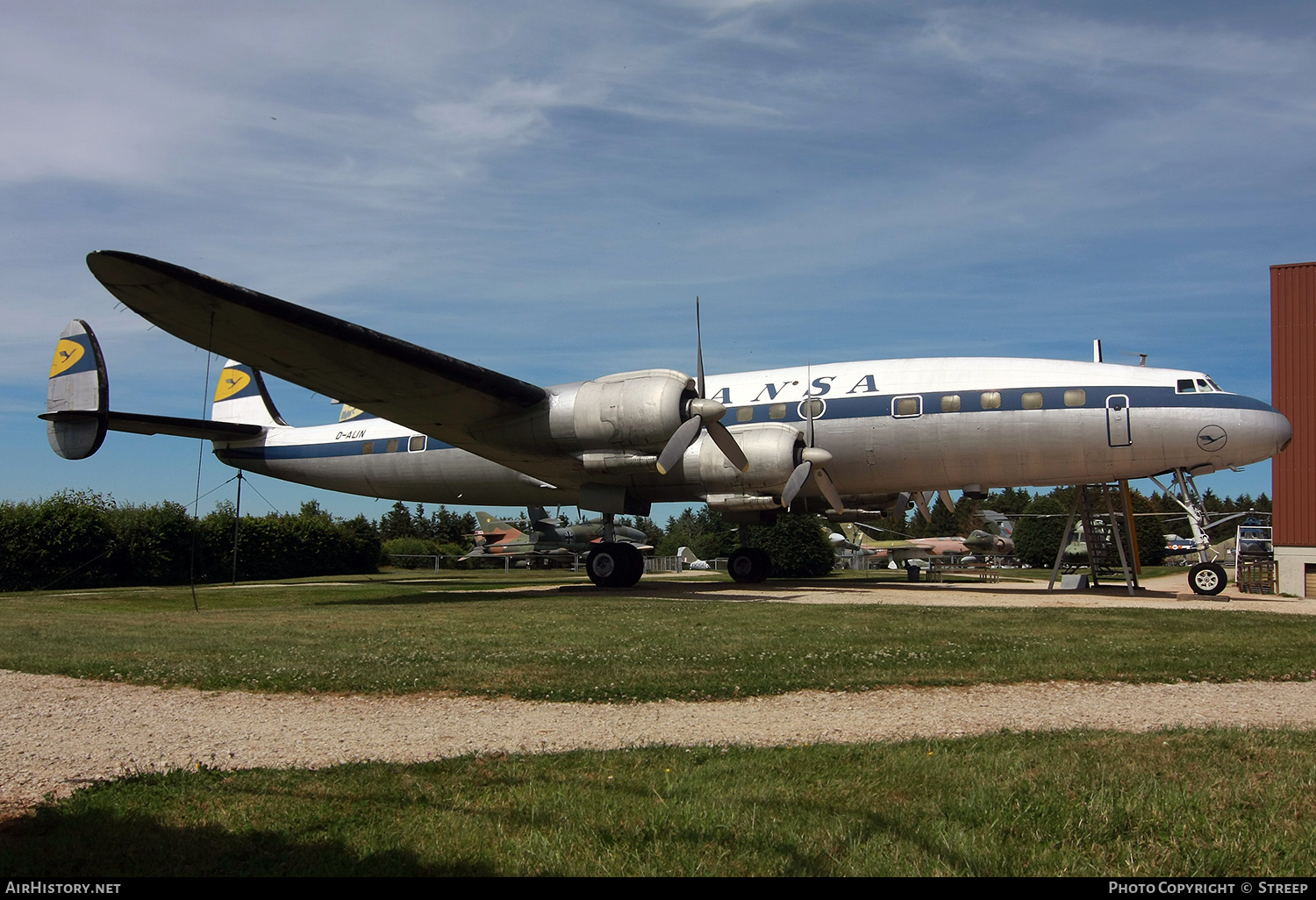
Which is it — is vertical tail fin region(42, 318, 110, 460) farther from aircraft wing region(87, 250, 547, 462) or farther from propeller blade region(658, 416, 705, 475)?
propeller blade region(658, 416, 705, 475)

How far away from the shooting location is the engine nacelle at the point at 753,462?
1898cm

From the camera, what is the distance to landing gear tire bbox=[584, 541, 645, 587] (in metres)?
20.8

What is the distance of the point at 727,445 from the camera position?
18.3m

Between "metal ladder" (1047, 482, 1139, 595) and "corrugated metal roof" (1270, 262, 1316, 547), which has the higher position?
"corrugated metal roof" (1270, 262, 1316, 547)

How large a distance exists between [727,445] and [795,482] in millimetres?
1738

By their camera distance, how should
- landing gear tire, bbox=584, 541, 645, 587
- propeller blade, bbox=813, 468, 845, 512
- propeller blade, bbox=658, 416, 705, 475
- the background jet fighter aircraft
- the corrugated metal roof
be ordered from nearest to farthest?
1. propeller blade, bbox=658, 416, 705, 475
2. propeller blade, bbox=813, 468, 845, 512
3. landing gear tire, bbox=584, 541, 645, 587
4. the corrugated metal roof
5. the background jet fighter aircraft

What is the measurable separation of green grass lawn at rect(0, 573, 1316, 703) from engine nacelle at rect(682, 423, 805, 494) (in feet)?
12.7

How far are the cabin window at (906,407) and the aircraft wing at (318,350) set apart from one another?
7.76 meters

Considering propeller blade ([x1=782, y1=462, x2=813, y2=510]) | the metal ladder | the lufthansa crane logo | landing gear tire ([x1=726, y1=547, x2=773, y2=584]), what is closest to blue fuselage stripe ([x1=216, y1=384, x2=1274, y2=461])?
the lufthansa crane logo

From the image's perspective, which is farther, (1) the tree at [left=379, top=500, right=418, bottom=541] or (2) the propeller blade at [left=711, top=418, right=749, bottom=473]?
(1) the tree at [left=379, top=500, right=418, bottom=541]

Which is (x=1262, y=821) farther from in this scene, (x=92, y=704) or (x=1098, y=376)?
(x=1098, y=376)

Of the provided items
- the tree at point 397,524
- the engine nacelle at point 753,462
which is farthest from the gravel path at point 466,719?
the tree at point 397,524

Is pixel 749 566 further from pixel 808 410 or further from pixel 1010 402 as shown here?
pixel 1010 402

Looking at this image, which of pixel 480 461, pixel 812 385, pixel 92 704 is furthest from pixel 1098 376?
pixel 92 704
